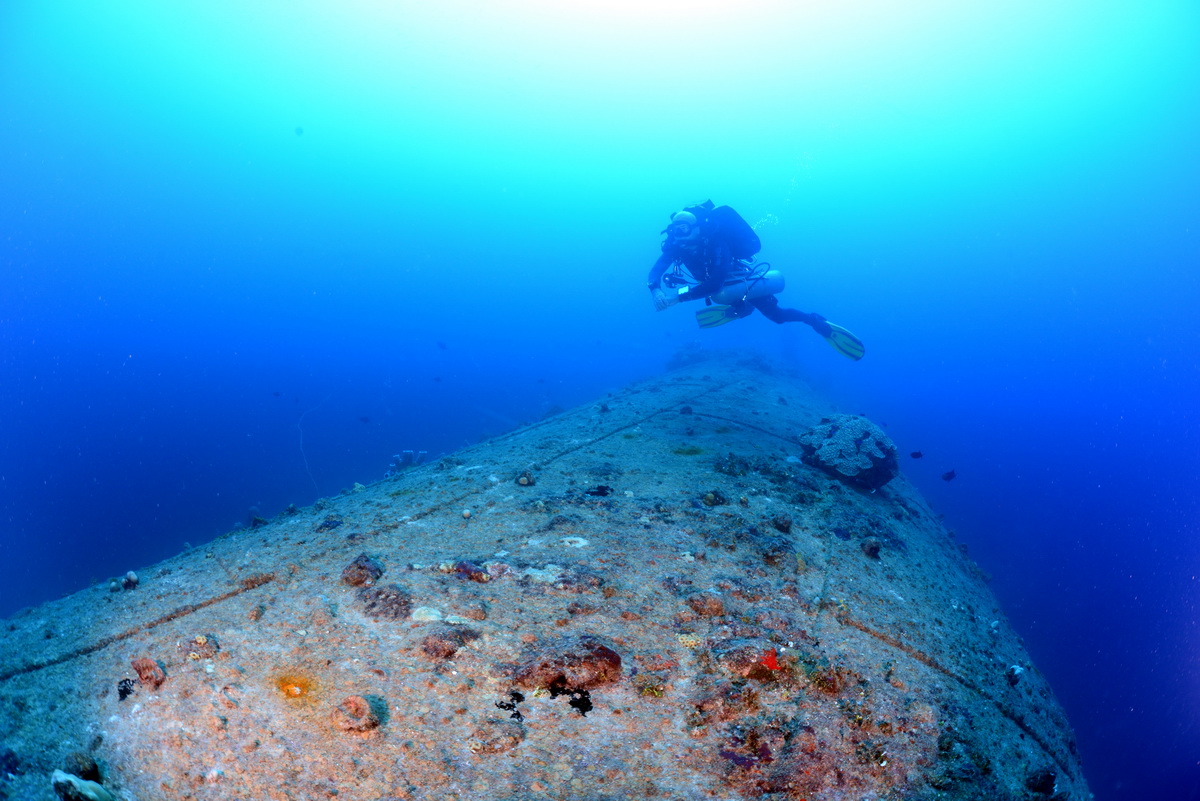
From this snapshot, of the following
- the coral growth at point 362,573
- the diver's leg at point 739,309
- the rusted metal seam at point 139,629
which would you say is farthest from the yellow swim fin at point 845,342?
the rusted metal seam at point 139,629

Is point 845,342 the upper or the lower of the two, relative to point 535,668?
lower

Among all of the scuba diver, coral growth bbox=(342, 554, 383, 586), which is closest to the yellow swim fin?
the scuba diver

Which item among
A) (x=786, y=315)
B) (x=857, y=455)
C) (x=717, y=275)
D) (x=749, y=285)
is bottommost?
(x=857, y=455)

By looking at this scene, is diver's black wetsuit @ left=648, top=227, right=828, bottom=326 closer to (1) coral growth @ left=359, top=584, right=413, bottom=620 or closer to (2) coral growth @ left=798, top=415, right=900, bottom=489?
(2) coral growth @ left=798, top=415, right=900, bottom=489

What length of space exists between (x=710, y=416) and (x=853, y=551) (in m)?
4.25

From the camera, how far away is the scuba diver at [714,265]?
30.9ft

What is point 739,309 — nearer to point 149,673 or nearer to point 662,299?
point 662,299

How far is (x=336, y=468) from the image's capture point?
1811 centimetres

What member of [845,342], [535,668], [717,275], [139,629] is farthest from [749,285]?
[139,629]

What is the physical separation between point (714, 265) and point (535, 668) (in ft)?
28.7

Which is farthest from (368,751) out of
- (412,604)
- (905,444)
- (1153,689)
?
(905,444)

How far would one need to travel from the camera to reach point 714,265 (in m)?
9.70

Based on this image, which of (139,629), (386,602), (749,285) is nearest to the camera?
(139,629)

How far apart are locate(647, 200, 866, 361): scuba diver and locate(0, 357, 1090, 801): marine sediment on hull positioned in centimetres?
622
